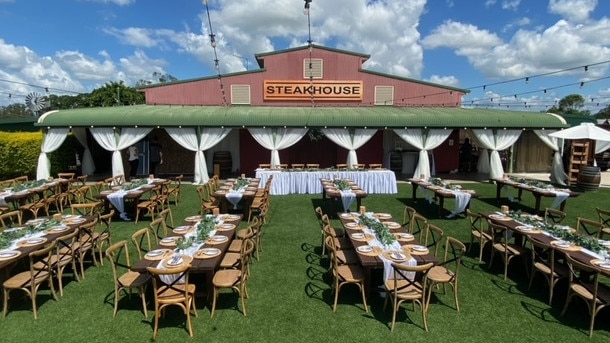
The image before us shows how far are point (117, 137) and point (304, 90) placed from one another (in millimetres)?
9890

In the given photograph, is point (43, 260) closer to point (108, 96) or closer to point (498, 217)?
point (498, 217)

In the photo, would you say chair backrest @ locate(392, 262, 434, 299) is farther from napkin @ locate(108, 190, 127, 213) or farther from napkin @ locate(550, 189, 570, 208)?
napkin @ locate(108, 190, 127, 213)

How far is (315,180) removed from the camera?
1348 cm

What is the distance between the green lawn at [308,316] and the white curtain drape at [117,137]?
32.1 ft

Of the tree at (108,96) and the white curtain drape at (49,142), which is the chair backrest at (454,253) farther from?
the tree at (108,96)

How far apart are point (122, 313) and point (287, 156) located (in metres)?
14.2

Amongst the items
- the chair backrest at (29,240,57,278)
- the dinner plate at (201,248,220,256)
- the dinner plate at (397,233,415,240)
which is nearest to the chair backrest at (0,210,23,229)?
the chair backrest at (29,240,57,278)

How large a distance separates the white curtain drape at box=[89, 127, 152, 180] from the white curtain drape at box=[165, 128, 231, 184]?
133 centimetres

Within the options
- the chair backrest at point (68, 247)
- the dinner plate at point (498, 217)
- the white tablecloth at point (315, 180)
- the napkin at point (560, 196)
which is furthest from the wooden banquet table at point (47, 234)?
the napkin at point (560, 196)

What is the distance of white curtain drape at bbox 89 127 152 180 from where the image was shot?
15.1 m

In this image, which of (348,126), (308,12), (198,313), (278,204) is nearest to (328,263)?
(198,313)

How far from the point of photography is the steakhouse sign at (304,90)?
20219 millimetres

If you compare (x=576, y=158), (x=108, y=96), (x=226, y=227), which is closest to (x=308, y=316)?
(x=226, y=227)

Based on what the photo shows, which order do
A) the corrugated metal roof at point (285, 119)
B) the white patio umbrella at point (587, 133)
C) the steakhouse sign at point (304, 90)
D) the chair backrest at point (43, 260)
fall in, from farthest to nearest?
the steakhouse sign at point (304, 90) → the corrugated metal roof at point (285, 119) → the white patio umbrella at point (587, 133) → the chair backrest at point (43, 260)
